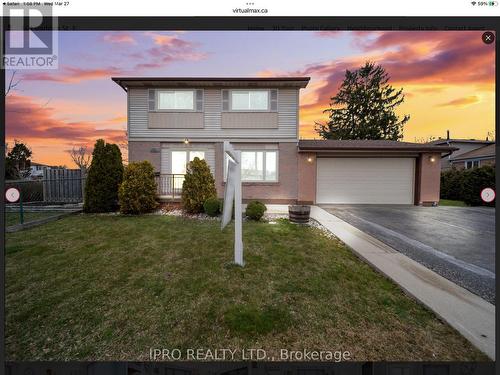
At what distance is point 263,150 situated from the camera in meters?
9.69

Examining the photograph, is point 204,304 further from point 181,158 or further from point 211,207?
point 181,158

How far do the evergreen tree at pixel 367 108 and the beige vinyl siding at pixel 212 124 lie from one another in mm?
18238

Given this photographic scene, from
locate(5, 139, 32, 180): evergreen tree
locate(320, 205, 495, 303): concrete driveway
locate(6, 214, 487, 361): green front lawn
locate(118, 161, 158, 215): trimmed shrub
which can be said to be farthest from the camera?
locate(118, 161, 158, 215): trimmed shrub

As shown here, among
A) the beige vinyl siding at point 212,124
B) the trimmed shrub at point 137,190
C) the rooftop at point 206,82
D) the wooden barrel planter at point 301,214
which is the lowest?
the wooden barrel planter at point 301,214

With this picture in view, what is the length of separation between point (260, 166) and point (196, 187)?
11.7 feet

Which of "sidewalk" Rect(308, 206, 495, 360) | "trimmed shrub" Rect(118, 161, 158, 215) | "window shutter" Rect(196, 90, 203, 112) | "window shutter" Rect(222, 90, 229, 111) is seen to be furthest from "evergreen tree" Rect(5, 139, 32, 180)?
"window shutter" Rect(222, 90, 229, 111)

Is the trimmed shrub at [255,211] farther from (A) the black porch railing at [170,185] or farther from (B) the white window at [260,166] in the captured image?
(A) the black porch railing at [170,185]

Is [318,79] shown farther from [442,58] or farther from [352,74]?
[352,74]

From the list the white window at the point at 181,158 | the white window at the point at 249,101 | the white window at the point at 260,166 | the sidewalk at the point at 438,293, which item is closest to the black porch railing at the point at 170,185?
the white window at the point at 181,158

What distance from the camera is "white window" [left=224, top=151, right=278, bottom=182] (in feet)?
31.8

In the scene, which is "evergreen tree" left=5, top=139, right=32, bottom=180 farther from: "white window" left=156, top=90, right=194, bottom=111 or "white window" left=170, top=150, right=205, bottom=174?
"white window" left=156, top=90, right=194, bottom=111

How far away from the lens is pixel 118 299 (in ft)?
8.30

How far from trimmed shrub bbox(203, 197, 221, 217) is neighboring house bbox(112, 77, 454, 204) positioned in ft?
8.90

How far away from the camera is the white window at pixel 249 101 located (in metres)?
9.43
